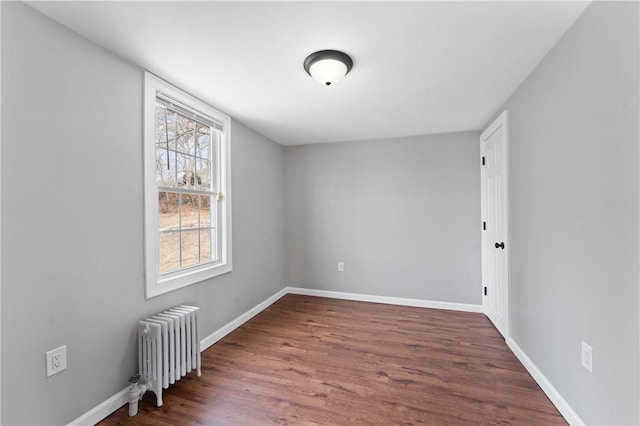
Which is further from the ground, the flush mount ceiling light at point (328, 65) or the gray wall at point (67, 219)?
the flush mount ceiling light at point (328, 65)

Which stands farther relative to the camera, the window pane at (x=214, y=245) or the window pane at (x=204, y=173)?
the window pane at (x=214, y=245)

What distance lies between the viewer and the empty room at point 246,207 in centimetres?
133

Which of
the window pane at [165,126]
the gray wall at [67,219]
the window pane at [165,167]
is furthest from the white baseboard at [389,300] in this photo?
the window pane at [165,126]

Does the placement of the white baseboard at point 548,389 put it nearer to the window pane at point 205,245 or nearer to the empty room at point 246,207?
the empty room at point 246,207

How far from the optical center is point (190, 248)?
8.28ft

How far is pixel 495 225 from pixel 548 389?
1566 millimetres

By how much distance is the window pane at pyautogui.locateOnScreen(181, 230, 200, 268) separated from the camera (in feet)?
8.04

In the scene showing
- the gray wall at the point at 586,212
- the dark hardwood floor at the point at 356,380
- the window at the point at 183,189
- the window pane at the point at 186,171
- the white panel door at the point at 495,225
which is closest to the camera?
the gray wall at the point at 586,212

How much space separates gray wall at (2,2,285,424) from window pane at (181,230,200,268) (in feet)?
1.28

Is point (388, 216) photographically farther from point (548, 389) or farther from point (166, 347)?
point (166, 347)

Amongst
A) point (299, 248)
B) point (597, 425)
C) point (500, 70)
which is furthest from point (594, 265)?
point (299, 248)

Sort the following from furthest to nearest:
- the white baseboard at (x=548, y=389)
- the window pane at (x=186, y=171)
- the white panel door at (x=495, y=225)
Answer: the white panel door at (x=495, y=225) < the window pane at (x=186, y=171) < the white baseboard at (x=548, y=389)

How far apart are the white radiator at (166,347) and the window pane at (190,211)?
0.78m

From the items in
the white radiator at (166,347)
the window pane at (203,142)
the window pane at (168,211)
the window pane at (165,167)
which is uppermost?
the window pane at (203,142)
